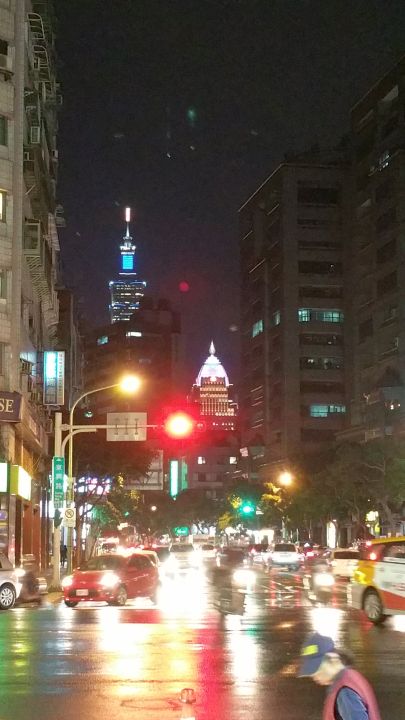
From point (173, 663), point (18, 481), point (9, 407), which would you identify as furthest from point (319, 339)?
point (173, 663)

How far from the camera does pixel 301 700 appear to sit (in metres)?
11.5

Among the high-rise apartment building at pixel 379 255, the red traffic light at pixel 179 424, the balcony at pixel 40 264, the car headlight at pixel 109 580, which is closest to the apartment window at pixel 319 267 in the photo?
the high-rise apartment building at pixel 379 255

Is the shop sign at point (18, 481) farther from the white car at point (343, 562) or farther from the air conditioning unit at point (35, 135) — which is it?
the white car at point (343, 562)

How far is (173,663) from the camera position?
14.3 meters

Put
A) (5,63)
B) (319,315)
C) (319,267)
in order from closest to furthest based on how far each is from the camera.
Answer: (5,63)
(319,315)
(319,267)

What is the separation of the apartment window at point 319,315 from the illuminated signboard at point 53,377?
81983 mm

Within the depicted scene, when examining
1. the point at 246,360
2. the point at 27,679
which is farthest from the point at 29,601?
the point at 246,360

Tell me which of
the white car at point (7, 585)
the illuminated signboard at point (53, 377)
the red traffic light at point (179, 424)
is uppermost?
the illuminated signboard at point (53, 377)

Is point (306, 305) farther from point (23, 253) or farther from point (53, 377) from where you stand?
point (23, 253)

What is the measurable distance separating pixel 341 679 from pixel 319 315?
127936 mm

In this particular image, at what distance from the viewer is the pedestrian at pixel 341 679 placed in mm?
5488

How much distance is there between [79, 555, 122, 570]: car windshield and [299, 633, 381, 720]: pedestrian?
25.0 meters

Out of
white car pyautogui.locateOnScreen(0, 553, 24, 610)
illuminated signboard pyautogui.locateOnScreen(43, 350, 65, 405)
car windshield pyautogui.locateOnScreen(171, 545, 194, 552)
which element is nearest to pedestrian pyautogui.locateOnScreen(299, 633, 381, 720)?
white car pyautogui.locateOnScreen(0, 553, 24, 610)

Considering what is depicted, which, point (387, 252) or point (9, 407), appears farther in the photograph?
point (387, 252)
